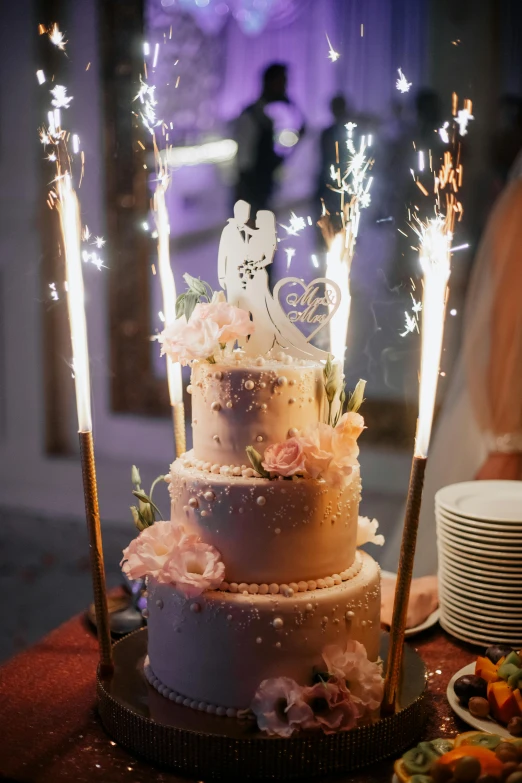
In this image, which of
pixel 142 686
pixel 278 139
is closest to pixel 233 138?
pixel 278 139

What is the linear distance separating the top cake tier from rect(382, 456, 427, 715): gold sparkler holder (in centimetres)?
29

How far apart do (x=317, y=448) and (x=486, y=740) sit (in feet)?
2.09

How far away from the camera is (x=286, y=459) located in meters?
1.67

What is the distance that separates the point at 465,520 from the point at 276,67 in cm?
279

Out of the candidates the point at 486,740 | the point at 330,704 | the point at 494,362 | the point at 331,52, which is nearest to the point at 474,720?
the point at 486,740

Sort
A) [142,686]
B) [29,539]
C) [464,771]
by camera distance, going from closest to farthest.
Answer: [464,771] → [142,686] → [29,539]

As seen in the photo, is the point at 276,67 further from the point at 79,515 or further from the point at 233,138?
the point at 79,515

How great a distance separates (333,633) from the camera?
68.0 inches

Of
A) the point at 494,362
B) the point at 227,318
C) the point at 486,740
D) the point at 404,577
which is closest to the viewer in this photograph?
the point at 486,740

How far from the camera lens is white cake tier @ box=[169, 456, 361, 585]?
1708 mm

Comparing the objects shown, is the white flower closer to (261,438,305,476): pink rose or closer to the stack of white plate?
the stack of white plate

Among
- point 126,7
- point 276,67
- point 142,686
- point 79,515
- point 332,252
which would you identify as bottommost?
point 79,515

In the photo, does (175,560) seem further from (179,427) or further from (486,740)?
(486,740)

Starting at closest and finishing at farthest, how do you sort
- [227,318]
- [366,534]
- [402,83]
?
[227,318], [366,534], [402,83]
